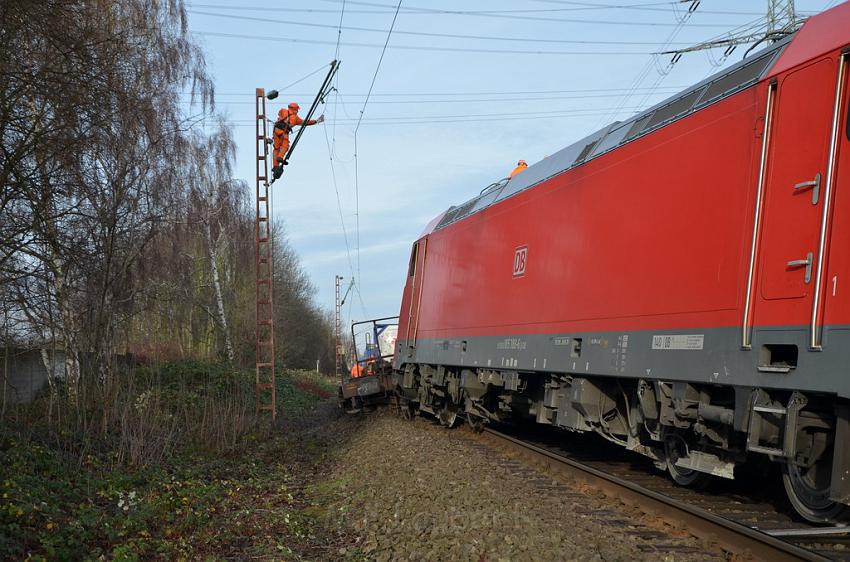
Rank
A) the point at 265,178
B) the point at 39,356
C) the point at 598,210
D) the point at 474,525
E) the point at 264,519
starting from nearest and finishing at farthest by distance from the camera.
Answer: the point at 474,525, the point at 264,519, the point at 598,210, the point at 39,356, the point at 265,178

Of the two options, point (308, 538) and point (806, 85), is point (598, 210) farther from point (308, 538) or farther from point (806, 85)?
point (308, 538)

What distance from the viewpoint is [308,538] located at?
6742 mm

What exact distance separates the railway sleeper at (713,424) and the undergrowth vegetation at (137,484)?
353cm

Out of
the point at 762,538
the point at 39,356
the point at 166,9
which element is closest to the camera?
the point at 762,538

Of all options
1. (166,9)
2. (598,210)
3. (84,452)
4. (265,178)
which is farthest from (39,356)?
(598,210)

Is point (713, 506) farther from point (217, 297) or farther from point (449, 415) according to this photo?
point (217, 297)

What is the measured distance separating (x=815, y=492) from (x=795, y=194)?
222 cm

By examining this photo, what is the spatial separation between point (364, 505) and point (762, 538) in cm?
402

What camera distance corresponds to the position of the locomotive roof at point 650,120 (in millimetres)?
6320

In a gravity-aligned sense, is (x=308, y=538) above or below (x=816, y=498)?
below

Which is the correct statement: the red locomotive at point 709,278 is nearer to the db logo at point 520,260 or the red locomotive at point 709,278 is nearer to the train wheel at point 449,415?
the db logo at point 520,260

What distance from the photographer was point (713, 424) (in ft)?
21.4

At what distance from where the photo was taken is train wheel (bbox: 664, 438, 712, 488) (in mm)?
7367

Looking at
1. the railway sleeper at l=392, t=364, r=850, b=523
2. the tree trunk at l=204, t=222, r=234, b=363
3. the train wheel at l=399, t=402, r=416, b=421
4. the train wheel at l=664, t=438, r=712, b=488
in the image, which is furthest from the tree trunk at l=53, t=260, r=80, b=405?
the tree trunk at l=204, t=222, r=234, b=363
